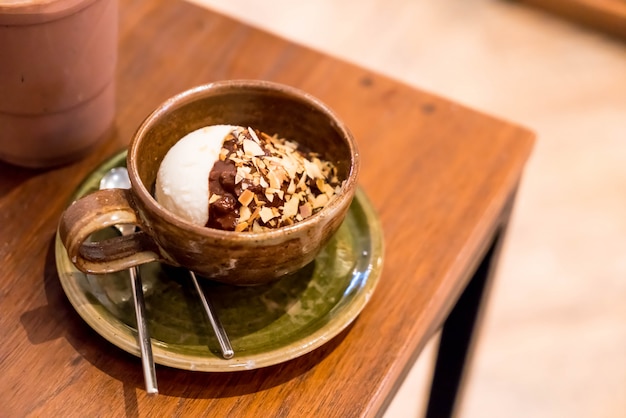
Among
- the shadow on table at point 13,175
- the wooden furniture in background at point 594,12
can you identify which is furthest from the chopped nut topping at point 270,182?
the wooden furniture in background at point 594,12

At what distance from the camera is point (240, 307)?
50 cm

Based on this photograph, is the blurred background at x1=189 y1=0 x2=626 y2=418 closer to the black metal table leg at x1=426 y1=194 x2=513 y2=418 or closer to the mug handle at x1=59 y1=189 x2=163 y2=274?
the black metal table leg at x1=426 y1=194 x2=513 y2=418

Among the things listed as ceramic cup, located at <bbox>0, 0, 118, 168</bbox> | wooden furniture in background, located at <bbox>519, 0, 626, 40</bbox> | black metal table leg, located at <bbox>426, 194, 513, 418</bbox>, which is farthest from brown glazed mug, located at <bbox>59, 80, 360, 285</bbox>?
wooden furniture in background, located at <bbox>519, 0, 626, 40</bbox>

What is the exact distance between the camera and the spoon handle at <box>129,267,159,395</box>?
43cm

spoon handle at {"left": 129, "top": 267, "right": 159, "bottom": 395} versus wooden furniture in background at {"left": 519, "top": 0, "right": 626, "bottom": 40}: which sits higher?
spoon handle at {"left": 129, "top": 267, "right": 159, "bottom": 395}

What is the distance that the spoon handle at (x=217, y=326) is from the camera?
0.46 m

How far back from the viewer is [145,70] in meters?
0.71

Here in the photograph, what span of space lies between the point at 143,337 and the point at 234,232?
0.10 metres

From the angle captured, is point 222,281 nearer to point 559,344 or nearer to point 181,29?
point 181,29

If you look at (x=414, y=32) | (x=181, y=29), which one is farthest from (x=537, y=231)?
(x=181, y=29)

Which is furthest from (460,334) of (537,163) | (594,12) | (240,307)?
(594,12)

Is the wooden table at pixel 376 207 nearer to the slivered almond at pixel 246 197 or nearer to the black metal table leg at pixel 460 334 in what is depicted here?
the black metal table leg at pixel 460 334

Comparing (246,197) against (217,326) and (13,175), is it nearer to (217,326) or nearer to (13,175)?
(217,326)

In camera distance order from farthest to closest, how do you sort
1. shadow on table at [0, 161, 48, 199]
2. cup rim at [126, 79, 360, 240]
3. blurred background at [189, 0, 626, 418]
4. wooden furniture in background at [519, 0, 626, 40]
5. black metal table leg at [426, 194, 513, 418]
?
Result: 1. wooden furniture in background at [519, 0, 626, 40]
2. blurred background at [189, 0, 626, 418]
3. black metal table leg at [426, 194, 513, 418]
4. shadow on table at [0, 161, 48, 199]
5. cup rim at [126, 79, 360, 240]
